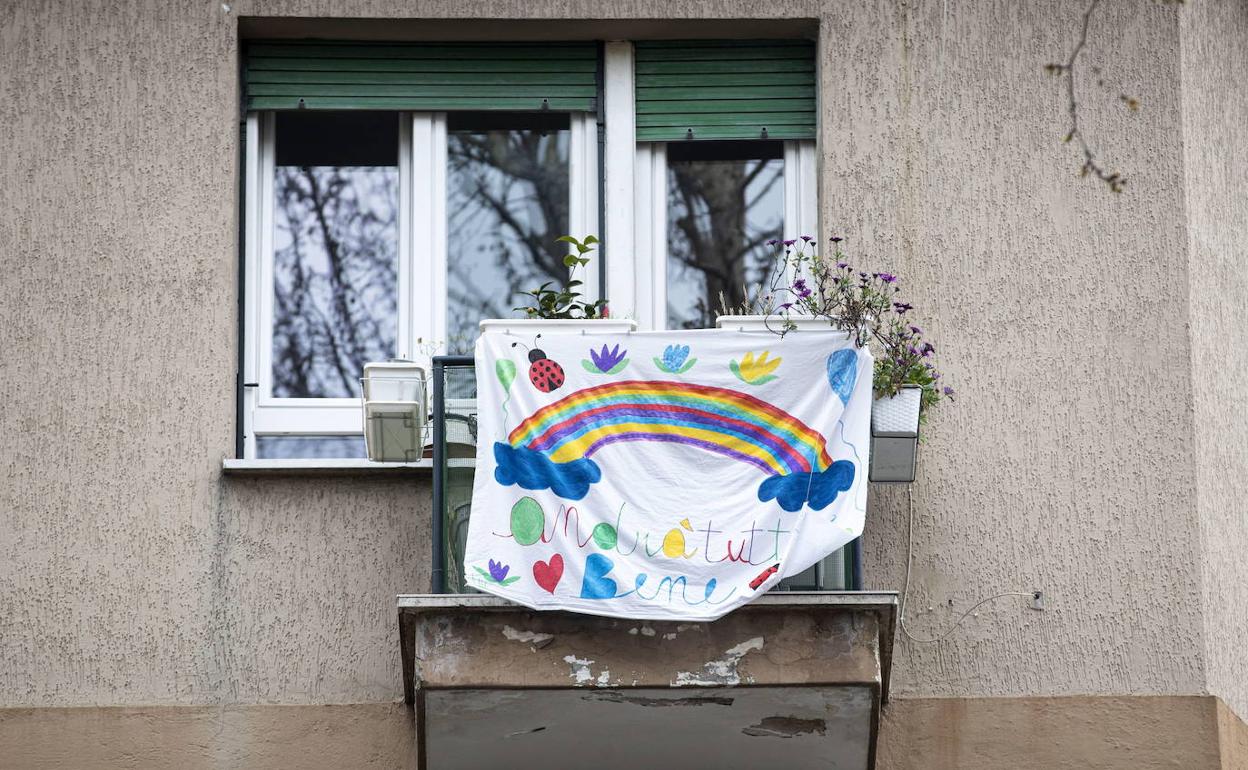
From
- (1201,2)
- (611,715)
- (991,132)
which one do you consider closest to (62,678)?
(611,715)

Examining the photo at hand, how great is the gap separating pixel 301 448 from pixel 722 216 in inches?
88.5

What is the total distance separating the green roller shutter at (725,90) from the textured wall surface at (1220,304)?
1758 millimetres

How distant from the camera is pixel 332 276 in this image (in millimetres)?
8914

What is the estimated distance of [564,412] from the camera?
24.8 ft

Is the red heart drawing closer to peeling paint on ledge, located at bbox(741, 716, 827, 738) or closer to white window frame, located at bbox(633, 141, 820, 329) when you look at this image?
peeling paint on ledge, located at bbox(741, 716, 827, 738)

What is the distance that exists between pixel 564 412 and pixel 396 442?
0.80m

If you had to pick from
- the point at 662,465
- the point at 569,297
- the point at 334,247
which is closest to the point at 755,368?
the point at 662,465

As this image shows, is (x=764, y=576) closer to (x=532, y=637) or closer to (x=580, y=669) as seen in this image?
(x=580, y=669)

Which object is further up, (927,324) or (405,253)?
(405,253)

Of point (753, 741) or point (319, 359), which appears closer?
point (753, 741)

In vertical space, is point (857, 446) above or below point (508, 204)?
below

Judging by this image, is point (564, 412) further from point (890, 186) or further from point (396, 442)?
point (890, 186)

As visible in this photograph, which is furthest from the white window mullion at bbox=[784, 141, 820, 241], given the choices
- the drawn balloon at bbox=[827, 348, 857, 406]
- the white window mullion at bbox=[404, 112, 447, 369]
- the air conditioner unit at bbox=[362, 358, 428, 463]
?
the air conditioner unit at bbox=[362, 358, 428, 463]

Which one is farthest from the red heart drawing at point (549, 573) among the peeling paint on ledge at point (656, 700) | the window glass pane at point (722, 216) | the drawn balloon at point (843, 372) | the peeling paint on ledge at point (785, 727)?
the window glass pane at point (722, 216)
